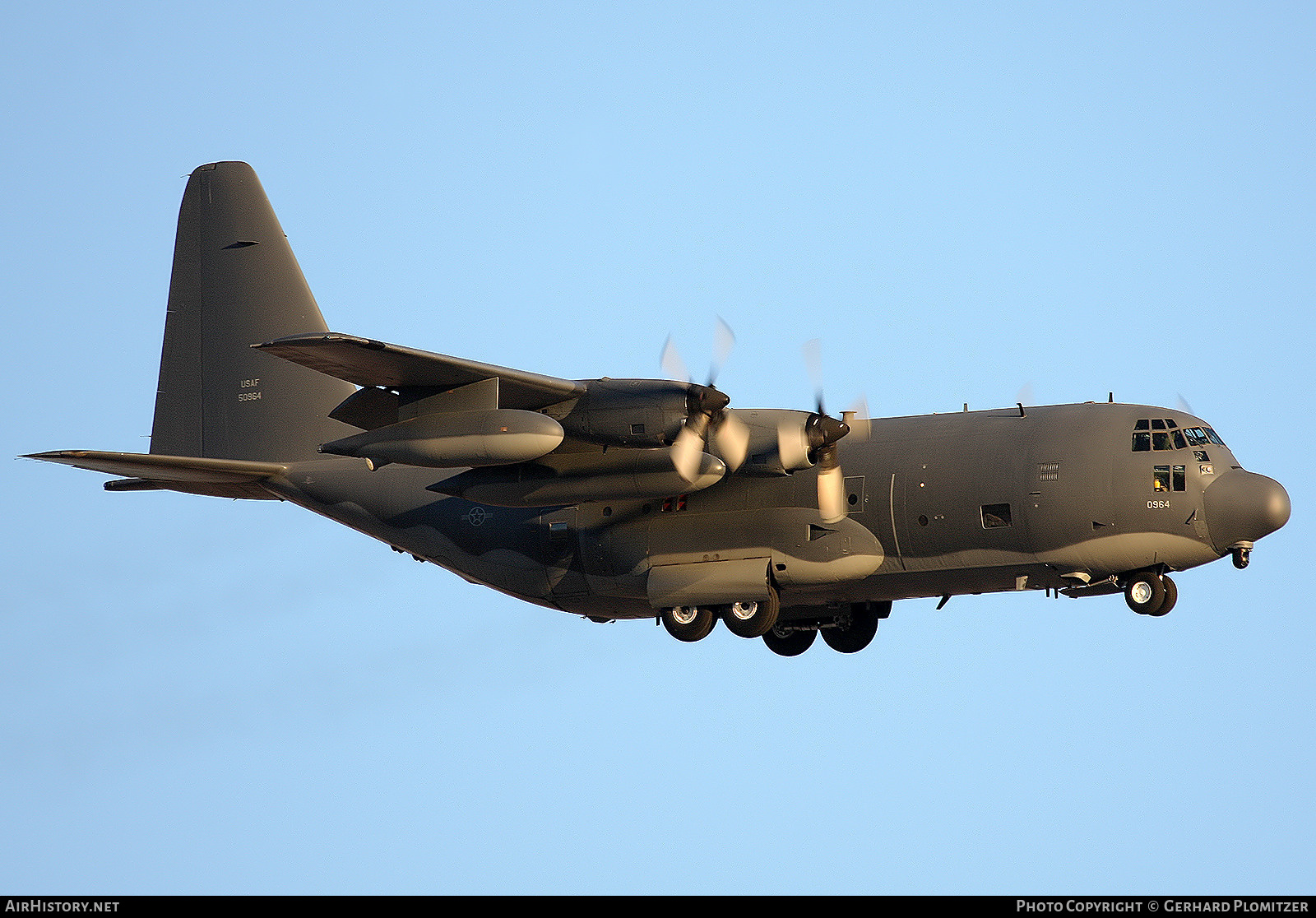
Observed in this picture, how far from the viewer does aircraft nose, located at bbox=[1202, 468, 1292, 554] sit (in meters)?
18.4

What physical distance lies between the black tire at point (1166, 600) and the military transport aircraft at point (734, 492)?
3 centimetres

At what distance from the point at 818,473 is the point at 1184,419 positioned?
4.50m

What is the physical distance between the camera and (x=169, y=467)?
67.8 feet

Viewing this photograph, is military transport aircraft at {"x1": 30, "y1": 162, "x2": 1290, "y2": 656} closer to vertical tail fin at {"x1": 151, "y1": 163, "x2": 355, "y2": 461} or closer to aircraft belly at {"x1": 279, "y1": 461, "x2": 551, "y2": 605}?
aircraft belly at {"x1": 279, "y1": 461, "x2": 551, "y2": 605}

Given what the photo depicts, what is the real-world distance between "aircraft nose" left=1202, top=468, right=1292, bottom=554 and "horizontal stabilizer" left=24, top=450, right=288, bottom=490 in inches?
493

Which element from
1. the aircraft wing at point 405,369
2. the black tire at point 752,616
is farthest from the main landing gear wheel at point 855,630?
the aircraft wing at point 405,369

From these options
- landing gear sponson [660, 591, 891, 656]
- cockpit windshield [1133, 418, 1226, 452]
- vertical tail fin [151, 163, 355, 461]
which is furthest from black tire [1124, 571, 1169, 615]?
vertical tail fin [151, 163, 355, 461]

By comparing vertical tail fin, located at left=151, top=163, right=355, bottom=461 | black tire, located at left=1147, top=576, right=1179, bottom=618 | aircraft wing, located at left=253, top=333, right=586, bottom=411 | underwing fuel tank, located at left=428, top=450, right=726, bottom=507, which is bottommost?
black tire, located at left=1147, top=576, right=1179, bottom=618

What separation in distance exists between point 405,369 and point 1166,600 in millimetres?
9484

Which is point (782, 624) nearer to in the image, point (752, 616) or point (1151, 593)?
point (752, 616)

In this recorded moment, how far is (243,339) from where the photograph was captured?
78.7 ft
